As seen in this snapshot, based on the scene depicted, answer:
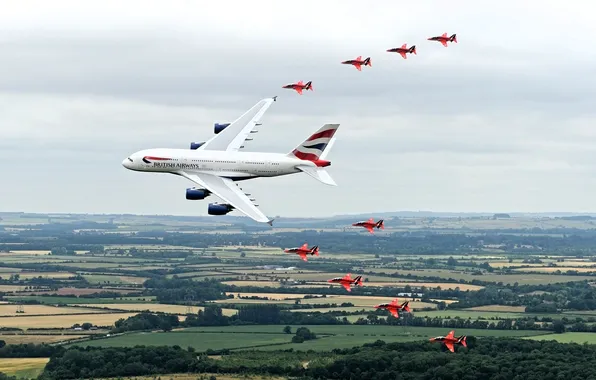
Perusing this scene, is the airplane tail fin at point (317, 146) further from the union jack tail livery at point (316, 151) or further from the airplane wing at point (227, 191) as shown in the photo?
the airplane wing at point (227, 191)

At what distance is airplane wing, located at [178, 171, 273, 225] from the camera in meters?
90.9

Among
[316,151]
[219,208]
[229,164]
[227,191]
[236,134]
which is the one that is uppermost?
[236,134]

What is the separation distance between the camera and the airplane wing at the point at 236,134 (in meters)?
104

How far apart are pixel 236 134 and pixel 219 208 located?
15712 mm

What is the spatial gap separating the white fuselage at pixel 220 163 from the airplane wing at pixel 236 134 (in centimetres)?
461

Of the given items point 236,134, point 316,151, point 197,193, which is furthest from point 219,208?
point 236,134

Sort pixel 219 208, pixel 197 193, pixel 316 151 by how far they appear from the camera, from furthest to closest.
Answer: pixel 316 151 < pixel 197 193 < pixel 219 208

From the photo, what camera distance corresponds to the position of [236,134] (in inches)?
4136

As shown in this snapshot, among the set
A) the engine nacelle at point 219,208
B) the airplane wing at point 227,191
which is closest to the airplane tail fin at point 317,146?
the airplane wing at point 227,191

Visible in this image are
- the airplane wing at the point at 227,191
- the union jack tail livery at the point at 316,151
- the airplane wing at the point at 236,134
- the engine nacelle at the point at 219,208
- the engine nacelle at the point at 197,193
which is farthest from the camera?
the airplane wing at the point at 236,134

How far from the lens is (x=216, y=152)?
97.7 m

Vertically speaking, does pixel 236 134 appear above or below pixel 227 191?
above

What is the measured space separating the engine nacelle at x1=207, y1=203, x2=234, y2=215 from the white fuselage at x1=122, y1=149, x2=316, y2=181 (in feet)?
19.8

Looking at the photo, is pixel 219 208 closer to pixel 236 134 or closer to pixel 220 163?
pixel 220 163
